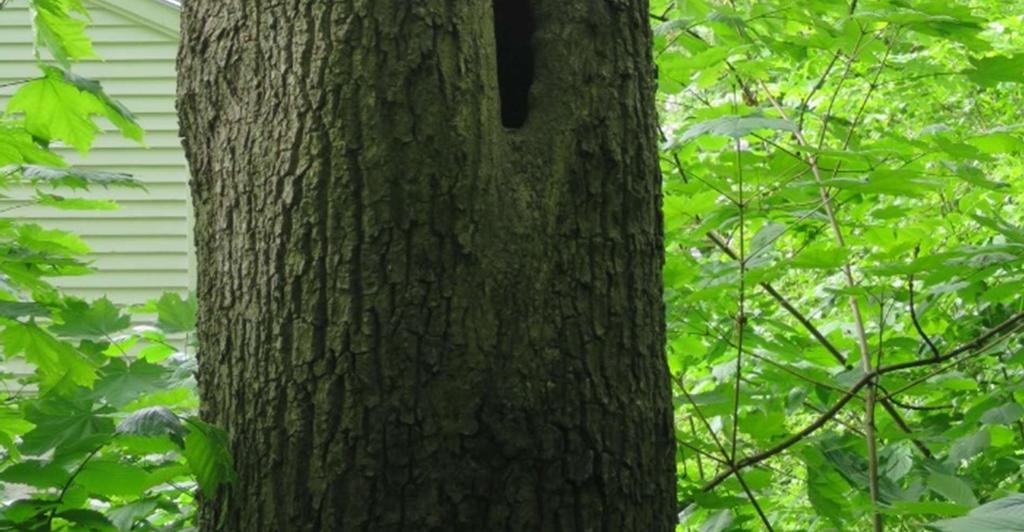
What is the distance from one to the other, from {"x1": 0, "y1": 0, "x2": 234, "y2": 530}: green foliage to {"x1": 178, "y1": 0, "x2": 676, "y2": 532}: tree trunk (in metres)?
0.19

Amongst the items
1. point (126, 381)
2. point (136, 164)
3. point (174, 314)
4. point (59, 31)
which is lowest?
point (126, 381)

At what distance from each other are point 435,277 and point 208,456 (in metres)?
0.44

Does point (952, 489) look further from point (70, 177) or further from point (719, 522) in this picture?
point (70, 177)

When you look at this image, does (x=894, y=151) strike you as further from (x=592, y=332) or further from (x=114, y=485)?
(x=114, y=485)

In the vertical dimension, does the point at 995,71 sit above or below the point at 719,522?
above

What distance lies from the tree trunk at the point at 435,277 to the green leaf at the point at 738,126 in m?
0.21

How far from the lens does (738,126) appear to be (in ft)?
6.53

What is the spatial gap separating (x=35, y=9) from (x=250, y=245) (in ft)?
3.89

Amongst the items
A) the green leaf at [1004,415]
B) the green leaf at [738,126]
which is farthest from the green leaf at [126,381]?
the green leaf at [1004,415]

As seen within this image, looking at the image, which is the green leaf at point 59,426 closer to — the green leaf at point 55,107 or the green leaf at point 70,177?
the green leaf at point 70,177

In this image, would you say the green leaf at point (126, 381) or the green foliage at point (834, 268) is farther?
the green foliage at point (834, 268)

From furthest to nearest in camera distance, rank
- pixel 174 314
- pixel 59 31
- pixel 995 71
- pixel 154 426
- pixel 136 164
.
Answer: pixel 136 164 < pixel 59 31 < pixel 995 71 < pixel 174 314 < pixel 154 426

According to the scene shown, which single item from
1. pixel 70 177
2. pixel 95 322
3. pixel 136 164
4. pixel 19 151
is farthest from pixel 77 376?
pixel 136 164

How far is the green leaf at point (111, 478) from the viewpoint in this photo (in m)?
1.97
